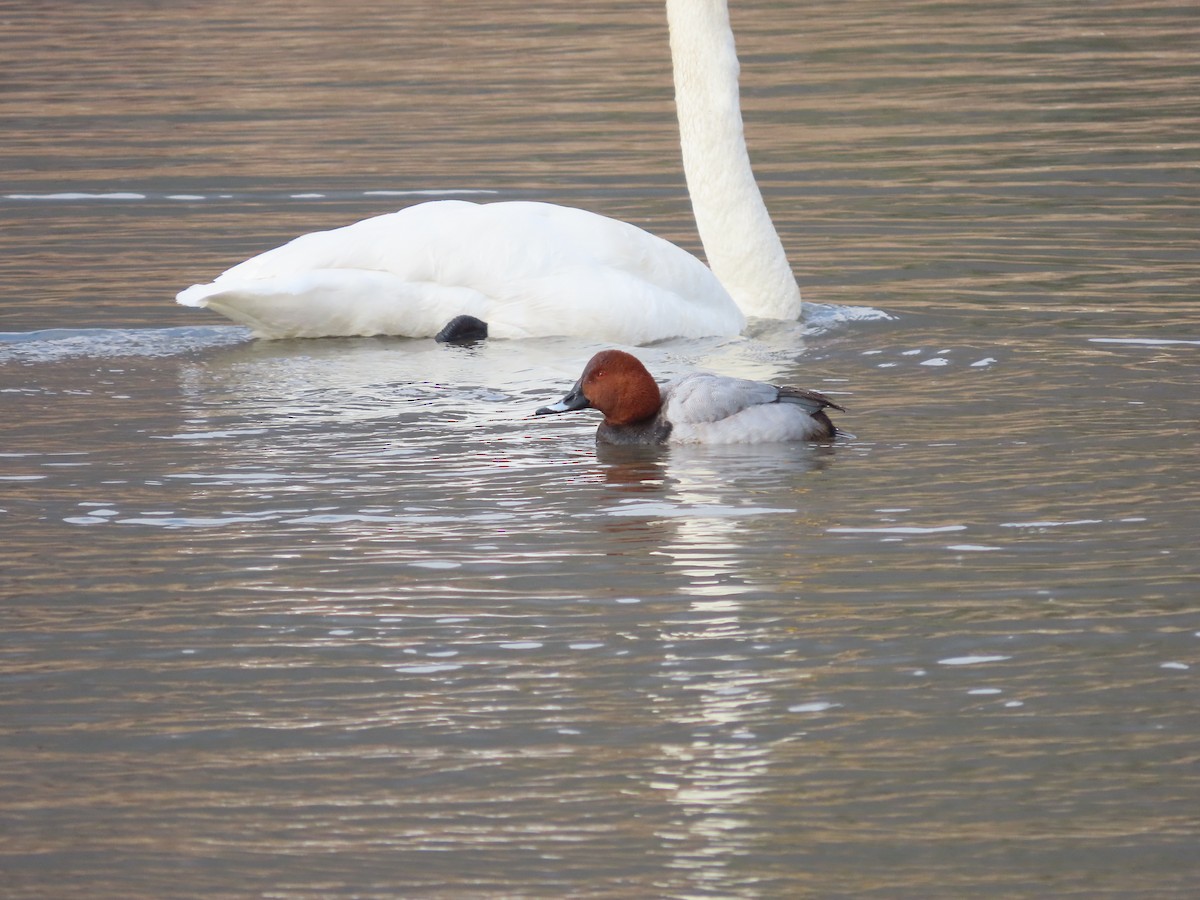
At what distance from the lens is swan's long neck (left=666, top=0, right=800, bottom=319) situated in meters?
11.3

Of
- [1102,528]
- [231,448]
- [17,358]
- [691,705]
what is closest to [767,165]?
[17,358]

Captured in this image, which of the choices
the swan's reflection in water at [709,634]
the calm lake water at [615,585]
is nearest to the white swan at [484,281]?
the calm lake water at [615,585]

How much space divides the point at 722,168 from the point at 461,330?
190 cm

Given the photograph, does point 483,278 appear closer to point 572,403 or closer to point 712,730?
point 572,403

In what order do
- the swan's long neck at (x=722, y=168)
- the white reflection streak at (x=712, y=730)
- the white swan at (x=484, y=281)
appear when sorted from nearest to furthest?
the white reflection streak at (x=712, y=730)
the white swan at (x=484, y=281)
the swan's long neck at (x=722, y=168)

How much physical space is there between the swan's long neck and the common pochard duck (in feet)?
8.76

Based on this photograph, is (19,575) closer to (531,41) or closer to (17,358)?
(17,358)

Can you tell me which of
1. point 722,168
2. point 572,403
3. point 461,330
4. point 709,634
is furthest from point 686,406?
point 722,168

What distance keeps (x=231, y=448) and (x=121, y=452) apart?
40 cm

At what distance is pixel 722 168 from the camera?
11477mm

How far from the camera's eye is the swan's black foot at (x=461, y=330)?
1035cm

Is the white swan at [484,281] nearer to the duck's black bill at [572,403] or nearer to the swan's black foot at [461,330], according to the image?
the swan's black foot at [461,330]

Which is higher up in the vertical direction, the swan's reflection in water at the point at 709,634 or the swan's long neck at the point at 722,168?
the swan's long neck at the point at 722,168

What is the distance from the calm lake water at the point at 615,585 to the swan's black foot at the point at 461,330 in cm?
23
